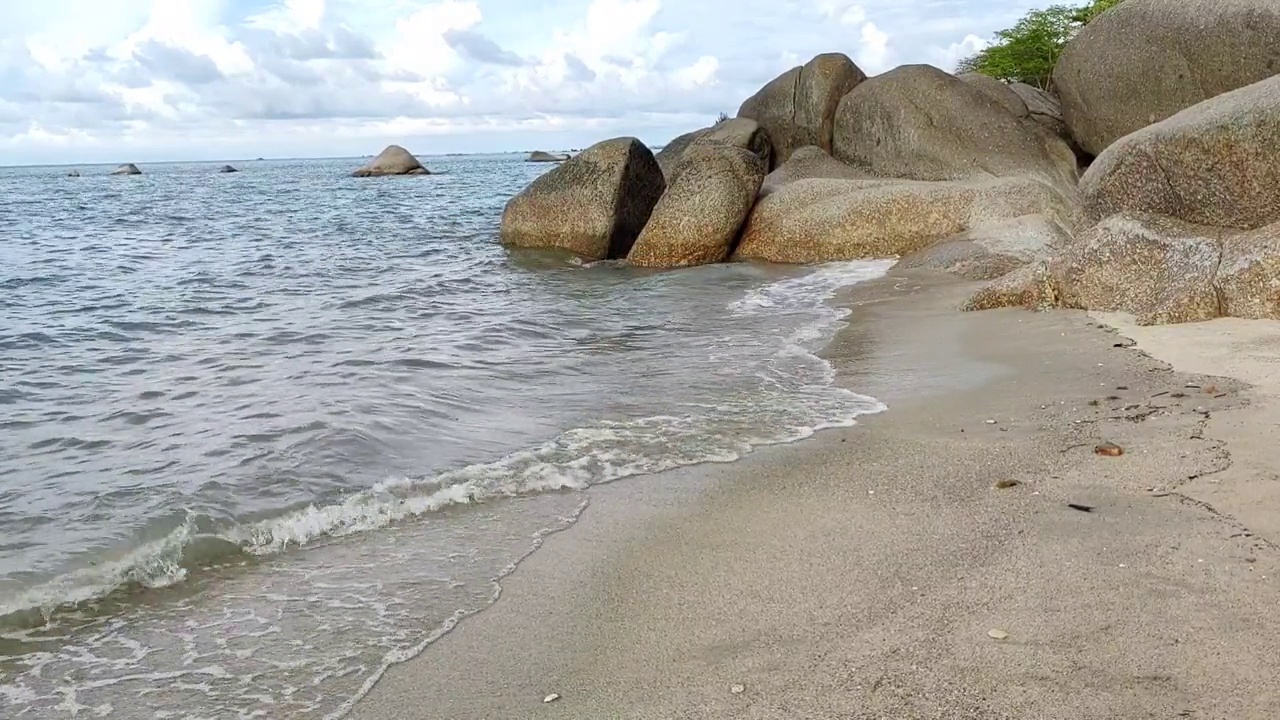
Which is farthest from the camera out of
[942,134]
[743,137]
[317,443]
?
[743,137]

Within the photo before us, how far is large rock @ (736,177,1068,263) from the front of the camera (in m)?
14.8

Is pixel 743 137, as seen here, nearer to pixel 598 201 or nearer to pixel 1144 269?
pixel 598 201

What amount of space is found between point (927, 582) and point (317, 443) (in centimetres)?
387

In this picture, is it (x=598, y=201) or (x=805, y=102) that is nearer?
(x=598, y=201)

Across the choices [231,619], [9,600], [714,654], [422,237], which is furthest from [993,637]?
[422,237]

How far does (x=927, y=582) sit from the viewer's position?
3.73m

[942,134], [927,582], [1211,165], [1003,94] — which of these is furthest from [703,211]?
[927,582]

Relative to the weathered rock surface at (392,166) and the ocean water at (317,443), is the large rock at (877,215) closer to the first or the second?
the ocean water at (317,443)

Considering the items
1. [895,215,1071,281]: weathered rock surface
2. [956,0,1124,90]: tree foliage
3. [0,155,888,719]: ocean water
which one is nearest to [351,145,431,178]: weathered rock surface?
[956,0,1124,90]: tree foliage

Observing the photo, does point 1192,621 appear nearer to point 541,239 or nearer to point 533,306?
point 533,306

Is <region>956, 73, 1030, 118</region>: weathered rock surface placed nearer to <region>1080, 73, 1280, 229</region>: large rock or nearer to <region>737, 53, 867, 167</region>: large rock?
<region>737, 53, 867, 167</region>: large rock

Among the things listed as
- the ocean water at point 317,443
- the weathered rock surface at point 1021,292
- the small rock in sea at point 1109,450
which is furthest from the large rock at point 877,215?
the small rock in sea at point 1109,450

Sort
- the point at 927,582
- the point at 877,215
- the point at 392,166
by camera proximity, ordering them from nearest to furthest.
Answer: the point at 927,582 < the point at 877,215 < the point at 392,166

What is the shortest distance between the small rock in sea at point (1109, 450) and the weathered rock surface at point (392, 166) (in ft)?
198
